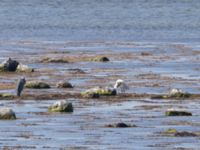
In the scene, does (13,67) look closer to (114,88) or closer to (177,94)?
(114,88)

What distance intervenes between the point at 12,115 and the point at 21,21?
52.0 meters

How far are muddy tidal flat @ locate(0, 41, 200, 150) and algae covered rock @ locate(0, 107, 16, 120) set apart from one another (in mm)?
210

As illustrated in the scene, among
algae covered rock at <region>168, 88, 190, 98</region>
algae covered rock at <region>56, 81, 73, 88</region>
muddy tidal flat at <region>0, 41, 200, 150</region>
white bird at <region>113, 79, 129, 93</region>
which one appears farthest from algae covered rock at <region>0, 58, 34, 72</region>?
algae covered rock at <region>168, 88, 190, 98</region>

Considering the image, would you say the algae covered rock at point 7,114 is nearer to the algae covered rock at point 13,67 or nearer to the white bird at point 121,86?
the white bird at point 121,86

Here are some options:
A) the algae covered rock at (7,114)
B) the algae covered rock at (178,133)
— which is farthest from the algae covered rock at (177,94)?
the algae covered rock at (178,133)

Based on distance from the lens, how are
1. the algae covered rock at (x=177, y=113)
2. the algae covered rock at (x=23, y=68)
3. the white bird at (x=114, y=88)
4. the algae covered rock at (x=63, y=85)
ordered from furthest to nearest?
1. the algae covered rock at (x=23, y=68)
2. the algae covered rock at (x=63, y=85)
3. the white bird at (x=114, y=88)
4. the algae covered rock at (x=177, y=113)

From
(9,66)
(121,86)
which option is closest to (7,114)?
(121,86)

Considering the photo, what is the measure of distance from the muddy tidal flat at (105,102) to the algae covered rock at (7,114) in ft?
0.69

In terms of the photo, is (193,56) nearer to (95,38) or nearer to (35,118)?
(95,38)

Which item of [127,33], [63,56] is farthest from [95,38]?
[63,56]

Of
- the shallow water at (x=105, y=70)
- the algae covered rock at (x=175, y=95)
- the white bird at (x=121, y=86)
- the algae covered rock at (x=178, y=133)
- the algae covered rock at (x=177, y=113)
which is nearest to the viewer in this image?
the shallow water at (x=105, y=70)

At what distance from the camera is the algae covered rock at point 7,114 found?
1221 inches

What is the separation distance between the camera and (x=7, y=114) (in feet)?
102

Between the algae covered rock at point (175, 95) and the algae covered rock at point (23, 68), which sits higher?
the algae covered rock at point (23, 68)
